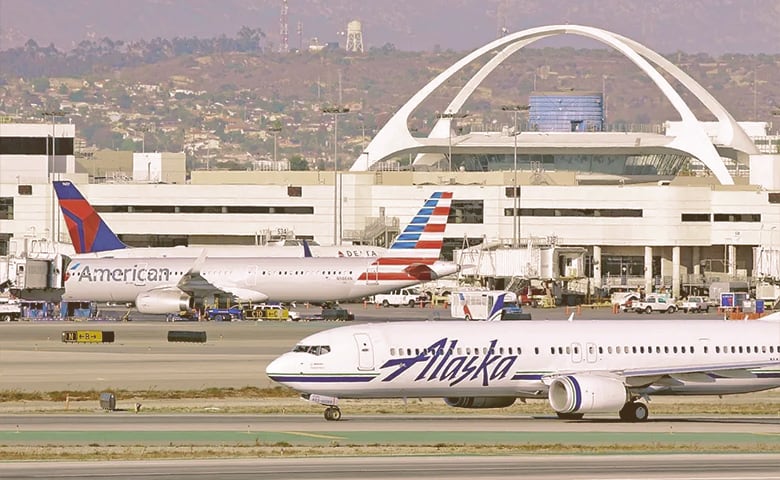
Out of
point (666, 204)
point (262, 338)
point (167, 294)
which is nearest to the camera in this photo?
point (262, 338)

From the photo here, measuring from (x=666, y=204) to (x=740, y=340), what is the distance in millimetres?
101859

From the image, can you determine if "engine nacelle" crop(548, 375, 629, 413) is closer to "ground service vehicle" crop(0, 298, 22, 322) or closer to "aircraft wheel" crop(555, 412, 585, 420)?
"aircraft wheel" crop(555, 412, 585, 420)

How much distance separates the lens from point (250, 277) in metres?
112

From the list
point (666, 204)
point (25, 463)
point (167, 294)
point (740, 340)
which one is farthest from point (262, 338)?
point (666, 204)

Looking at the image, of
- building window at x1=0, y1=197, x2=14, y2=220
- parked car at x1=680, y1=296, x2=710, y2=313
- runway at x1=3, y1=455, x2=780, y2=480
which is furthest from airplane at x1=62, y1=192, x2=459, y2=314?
runway at x1=3, y1=455, x2=780, y2=480

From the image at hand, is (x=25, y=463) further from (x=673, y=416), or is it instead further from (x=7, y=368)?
(x=7, y=368)

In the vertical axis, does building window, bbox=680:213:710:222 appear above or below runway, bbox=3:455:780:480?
above

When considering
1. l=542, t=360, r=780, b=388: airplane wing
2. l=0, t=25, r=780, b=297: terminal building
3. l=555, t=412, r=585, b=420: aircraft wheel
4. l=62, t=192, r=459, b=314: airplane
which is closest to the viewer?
l=542, t=360, r=780, b=388: airplane wing

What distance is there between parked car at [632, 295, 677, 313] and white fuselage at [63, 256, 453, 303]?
24907 mm

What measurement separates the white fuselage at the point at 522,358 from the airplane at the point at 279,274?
54.5 m

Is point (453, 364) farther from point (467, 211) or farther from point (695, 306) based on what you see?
point (467, 211)

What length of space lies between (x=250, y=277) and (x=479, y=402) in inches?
2341

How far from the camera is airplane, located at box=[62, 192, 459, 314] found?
10994cm

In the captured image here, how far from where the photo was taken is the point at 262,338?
296ft
